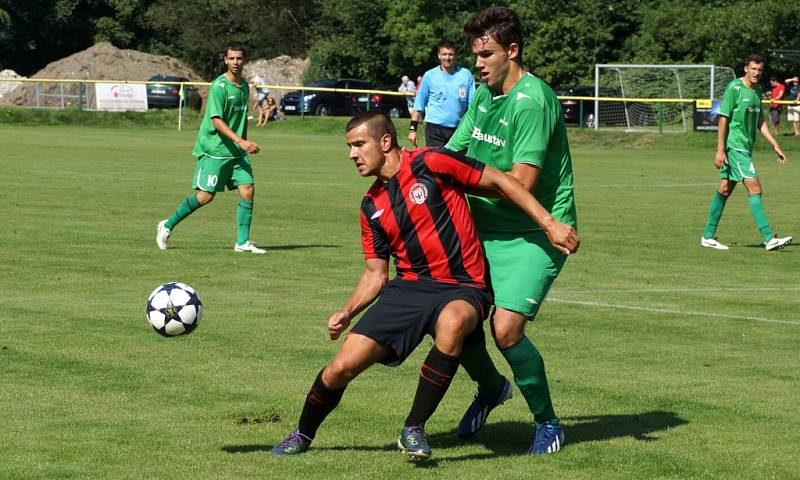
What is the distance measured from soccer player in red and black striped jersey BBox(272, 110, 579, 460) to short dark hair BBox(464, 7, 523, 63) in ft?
2.07

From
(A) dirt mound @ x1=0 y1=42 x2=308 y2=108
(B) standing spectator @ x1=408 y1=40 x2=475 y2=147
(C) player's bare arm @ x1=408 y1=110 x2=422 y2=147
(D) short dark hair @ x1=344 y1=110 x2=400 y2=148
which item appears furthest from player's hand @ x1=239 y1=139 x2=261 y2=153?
(A) dirt mound @ x1=0 y1=42 x2=308 y2=108

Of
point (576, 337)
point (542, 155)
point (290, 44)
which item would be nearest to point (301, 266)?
point (576, 337)

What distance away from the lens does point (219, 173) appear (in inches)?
577

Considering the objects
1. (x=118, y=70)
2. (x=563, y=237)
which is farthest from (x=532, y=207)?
(x=118, y=70)

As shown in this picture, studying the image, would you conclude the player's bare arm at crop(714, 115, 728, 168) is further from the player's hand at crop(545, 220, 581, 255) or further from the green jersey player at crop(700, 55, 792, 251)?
the player's hand at crop(545, 220, 581, 255)

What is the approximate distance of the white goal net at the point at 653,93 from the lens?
42.7m

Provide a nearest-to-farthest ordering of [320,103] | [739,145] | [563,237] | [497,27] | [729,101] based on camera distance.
→ [563,237], [497,27], [729,101], [739,145], [320,103]

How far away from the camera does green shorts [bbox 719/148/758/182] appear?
15672 mm

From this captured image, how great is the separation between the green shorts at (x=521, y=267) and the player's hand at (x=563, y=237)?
19.4 inches

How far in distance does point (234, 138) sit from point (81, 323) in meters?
4.72

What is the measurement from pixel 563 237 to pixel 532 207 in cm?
23

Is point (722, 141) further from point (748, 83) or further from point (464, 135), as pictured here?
point (464, 135)

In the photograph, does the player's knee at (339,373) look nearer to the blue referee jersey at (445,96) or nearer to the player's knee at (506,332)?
the player's knee at (506,332)

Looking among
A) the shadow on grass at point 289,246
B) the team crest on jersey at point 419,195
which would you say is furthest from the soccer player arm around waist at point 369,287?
the shadow on grass at point 289,246
